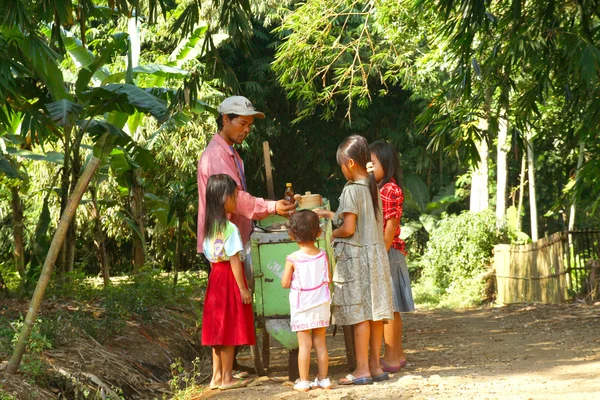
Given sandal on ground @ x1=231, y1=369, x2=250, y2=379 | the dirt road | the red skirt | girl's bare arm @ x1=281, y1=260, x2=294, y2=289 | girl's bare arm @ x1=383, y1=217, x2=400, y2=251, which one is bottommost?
the dirt road

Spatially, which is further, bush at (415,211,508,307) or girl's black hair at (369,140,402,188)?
bush at (415,211,508,307)

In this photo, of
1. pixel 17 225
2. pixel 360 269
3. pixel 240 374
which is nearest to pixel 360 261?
pixel 360 269

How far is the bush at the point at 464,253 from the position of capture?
50.9ft

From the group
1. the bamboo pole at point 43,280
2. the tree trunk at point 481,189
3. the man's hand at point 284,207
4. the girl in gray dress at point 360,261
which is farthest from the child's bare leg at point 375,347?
the tree trunk at point 481,189

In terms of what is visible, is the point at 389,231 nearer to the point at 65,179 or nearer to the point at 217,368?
the point at 217,368

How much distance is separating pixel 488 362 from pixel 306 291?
200cm

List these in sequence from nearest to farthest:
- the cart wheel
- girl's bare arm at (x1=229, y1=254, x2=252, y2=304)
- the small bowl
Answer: girl's bare arm at (x1=229, y1=254, x2=252, y2=304) < the small bowl < the cart wheel

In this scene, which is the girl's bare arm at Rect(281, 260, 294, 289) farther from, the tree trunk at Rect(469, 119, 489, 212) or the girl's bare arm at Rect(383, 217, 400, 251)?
the tree trunk at Rect(469, 119, 489, 212)

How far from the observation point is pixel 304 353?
5.41 metres

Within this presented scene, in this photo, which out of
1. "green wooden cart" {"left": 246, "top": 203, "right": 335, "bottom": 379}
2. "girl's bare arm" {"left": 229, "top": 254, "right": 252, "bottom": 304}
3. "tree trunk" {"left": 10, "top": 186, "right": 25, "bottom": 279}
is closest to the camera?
"girl's bare arm" {"left": 229, "top": 254, "right": 252, "bottom": 304}

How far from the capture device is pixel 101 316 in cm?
771

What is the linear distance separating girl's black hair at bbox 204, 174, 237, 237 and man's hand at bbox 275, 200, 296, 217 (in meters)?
0.31

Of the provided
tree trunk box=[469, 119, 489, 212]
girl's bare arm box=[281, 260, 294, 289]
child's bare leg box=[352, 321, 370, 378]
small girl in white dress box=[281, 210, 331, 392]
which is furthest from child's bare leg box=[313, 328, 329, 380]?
tree trunk box=[469, 119, 489, 212]

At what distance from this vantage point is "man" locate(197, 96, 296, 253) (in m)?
5.78
